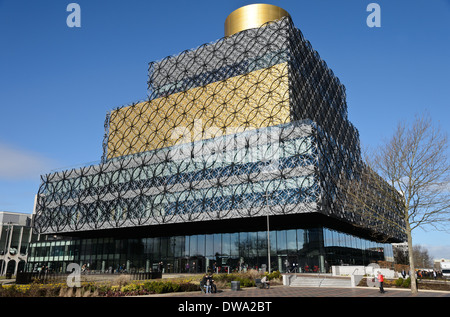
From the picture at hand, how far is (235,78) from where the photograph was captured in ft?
220

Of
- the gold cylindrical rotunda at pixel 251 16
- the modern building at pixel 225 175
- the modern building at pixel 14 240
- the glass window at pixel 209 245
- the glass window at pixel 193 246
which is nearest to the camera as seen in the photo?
the modern building at pixel 225 175

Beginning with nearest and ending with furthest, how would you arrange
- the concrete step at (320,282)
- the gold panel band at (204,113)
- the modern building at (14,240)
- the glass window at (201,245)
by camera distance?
the concrete step at (320,282) < the gold panel band at (204,113) < the glass window at (201,245) < the modern building at (14,240)

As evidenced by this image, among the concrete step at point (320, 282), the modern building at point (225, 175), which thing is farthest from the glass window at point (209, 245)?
the concrete step at point (320, 282)

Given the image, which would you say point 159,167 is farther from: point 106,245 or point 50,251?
point 50,251

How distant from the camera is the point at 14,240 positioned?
103875 millimetres

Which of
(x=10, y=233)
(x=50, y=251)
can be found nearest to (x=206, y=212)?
(x=50, y=251)

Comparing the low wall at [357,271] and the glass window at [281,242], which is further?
the glass window at [281,242]

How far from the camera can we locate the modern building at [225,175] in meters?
53.3

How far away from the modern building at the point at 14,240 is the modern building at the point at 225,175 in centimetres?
1982

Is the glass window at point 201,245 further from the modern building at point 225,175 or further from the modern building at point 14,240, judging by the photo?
the modern building at point 14,240

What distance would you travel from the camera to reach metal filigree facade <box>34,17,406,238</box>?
52.6 metres

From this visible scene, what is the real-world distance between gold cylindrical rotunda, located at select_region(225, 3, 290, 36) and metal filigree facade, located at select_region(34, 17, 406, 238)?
33.5 ft

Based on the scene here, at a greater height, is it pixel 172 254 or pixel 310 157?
pixel 310 157

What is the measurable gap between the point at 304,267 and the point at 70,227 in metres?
42.2
